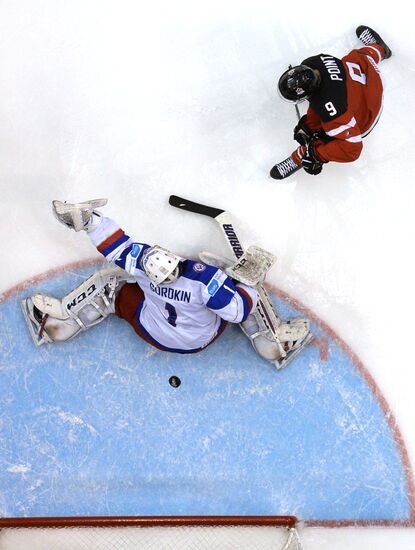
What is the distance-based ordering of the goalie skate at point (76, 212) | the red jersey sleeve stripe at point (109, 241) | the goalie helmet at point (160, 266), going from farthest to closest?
the red jersey sleeve stripe at point (109, 241) < the goalie skate at point (76, 212) < the goalie helmet at point (160, 266)

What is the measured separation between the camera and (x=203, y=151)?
4.76m

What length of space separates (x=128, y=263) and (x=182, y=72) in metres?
1.50

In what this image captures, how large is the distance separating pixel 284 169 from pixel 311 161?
0.26m

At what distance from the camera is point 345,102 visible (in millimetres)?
4109

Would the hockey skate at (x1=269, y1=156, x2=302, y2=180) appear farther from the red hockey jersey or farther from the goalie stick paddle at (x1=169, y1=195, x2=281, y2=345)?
the goalie stick paddle at (x1=169, y1=195, x2=281, y2=345)

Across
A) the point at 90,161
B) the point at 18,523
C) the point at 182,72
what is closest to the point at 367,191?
the point at 182,72

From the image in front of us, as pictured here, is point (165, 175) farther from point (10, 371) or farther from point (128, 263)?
point (10, 371)

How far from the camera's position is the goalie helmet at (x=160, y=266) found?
3.80m

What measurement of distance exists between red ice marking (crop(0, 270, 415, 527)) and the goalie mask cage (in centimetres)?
22

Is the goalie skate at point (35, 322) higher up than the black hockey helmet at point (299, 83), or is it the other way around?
the black hockey helmet at point (299, 83)

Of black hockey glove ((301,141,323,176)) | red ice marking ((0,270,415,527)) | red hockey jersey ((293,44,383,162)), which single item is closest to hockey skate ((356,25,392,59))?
red hockey jersey ((293,44,383,162))

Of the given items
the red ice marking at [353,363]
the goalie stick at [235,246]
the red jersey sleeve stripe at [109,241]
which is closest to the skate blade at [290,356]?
the goalie stick at [235,246]

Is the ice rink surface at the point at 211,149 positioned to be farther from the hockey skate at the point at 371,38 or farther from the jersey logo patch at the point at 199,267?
the jersey logo patch at the point at 199,267

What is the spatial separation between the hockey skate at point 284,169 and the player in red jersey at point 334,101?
67 mm
